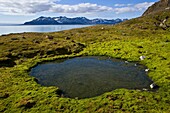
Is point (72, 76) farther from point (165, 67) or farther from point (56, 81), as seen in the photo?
point (165, 67)

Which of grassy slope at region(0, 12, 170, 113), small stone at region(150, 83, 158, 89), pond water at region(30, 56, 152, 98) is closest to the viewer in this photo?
grassy slope at region(0, 12, 170, 113)

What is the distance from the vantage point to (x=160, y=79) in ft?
130

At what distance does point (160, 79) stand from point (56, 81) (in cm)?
2017

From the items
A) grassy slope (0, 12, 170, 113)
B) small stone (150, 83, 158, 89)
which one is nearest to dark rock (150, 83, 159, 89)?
small stone (150, 83, 158, 89)

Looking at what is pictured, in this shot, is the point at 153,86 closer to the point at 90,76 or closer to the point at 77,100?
the point at 90,76

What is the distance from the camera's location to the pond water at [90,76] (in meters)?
37.7

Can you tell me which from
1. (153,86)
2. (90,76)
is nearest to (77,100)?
(90,76)

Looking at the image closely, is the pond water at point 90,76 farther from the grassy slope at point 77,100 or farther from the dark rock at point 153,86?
the grassy slope at point 77,100

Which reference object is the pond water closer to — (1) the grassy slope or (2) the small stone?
(2) the small stone

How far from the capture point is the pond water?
37.7m

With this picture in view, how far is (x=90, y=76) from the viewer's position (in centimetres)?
4438

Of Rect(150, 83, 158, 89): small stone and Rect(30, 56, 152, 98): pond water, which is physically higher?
Rect(150, 83, 158, 89): small stone

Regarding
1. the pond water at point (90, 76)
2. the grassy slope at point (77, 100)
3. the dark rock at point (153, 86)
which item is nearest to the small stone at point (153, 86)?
the dark rock at point (153, 86)

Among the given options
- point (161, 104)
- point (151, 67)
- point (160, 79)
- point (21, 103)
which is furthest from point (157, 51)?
point (21, 103)
